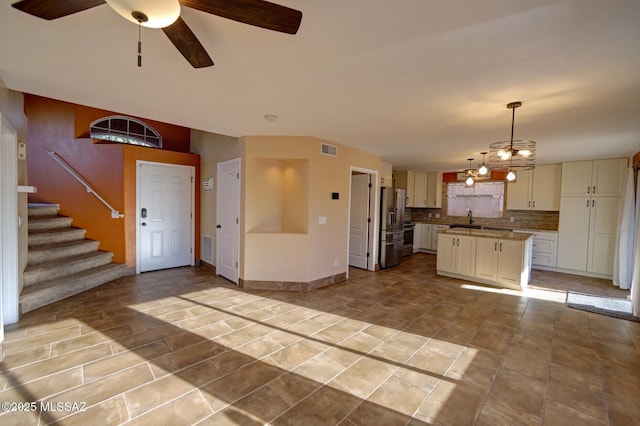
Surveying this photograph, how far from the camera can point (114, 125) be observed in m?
5.40

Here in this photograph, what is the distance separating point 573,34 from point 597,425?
2516 millimetres

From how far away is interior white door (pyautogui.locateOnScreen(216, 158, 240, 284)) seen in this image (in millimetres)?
4621

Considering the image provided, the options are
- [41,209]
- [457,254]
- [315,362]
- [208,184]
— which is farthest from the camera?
[208,184]

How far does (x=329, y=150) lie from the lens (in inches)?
184

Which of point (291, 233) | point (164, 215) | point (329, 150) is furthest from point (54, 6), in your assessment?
point (164, 215)

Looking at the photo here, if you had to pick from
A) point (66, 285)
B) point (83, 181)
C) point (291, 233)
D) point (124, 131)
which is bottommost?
point (66, 285)

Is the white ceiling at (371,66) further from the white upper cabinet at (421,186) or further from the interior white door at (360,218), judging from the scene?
the white upper cabinet at (421,186)

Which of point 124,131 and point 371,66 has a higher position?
point 124,131

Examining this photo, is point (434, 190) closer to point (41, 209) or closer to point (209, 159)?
point (209, 159)

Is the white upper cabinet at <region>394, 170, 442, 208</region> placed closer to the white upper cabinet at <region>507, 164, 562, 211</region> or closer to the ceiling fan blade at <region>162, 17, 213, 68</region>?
the white upper cabinet at <region>507, 164, 562, 211</region>

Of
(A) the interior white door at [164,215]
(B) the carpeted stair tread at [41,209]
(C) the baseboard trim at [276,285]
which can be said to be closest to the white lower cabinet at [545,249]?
(C) the baseboard trim at [276,285]

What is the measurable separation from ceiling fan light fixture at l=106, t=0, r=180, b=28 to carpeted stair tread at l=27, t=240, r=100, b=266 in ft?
14.3

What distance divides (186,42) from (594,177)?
7.68 m

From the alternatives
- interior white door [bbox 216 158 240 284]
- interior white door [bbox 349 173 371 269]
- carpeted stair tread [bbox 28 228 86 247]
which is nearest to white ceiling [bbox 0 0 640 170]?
interior white door [bbox 216 158 240 284]
